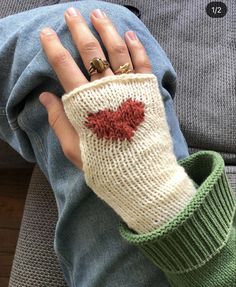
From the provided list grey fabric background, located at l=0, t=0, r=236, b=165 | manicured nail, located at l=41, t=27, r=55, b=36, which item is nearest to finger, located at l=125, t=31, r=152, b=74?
manicured nail, located at l=41, t=27, r=55, b=36

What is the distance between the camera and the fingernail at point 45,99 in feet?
2.03

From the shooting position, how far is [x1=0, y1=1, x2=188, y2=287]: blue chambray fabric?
0.62 meters

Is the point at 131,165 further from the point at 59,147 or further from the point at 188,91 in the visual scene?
the point at 188,91

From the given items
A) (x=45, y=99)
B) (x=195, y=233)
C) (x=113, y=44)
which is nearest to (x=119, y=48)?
(x=113, y=44)

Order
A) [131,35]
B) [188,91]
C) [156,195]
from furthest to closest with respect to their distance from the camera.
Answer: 1. [188,91]
2. [131,35]
3. [156,195]

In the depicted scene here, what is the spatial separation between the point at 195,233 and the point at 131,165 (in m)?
0.12

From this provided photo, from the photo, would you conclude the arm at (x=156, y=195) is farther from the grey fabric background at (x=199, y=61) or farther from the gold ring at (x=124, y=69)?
the grey fabric background at (x=199, y=61)

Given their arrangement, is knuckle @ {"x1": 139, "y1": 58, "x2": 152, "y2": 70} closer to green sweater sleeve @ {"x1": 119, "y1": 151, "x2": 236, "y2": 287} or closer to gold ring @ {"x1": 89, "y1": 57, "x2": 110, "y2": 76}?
gold ring @ {"x1": 89, "y1": 57, "x2": 110, "y2": 76}

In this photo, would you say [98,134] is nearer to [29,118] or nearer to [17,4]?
[29,118]

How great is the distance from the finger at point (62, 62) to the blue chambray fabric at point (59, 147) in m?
0.02

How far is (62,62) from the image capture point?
0.59 metres

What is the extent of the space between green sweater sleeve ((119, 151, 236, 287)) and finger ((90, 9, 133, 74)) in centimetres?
20

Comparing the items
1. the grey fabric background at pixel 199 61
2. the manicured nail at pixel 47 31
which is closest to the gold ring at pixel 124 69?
the manicured nail at pixel 47 31

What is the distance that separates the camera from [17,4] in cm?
101
